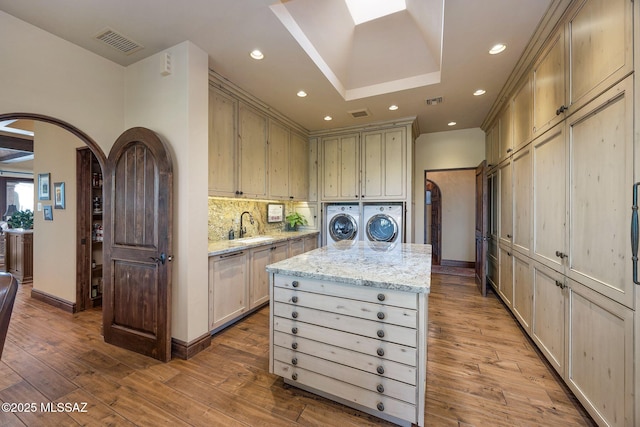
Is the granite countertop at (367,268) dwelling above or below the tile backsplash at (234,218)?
below

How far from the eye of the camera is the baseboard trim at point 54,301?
10.7 ft

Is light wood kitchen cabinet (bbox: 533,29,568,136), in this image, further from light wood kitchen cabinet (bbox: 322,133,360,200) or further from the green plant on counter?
the green plant on counter

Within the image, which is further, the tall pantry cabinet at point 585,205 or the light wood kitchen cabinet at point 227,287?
the light wood kitchen cabinet at point 227,287

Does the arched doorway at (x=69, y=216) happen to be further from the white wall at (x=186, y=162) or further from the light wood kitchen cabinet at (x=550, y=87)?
the light wood kitchen cabinet at (x=550, y=87)

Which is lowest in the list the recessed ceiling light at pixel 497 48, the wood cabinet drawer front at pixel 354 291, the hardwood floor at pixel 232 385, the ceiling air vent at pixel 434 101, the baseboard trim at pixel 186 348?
the hardwood floor at pixel 232 385

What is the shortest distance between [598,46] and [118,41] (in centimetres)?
358

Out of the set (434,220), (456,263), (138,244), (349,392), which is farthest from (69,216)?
(456,263)

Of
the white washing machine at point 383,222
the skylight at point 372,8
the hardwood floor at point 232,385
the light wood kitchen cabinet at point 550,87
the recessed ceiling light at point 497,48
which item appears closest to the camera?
the hardwood floor at point 232,385

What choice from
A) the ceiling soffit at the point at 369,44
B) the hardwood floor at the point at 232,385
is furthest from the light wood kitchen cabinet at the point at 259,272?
the ceiling soffit at the point at 369,44

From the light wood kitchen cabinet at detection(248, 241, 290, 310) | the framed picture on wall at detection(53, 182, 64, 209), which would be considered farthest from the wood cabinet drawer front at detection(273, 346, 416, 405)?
the framed picture on wall at detection(53, 182, 64, 209)

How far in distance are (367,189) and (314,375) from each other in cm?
333

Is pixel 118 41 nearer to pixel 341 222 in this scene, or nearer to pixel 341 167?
pixel 341 167

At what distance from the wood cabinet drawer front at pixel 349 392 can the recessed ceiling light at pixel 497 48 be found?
3115 mm

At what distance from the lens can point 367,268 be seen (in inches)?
70.4
